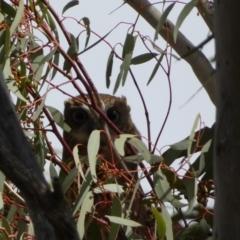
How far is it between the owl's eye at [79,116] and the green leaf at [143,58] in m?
1.55

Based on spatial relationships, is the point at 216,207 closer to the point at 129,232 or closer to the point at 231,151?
the point at 231,151

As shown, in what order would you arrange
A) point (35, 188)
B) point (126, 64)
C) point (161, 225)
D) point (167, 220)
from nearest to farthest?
point (35, 188) < point (161, 225) < point (167, 220) < point (126, 64)

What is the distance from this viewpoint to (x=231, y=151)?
45.2 inches

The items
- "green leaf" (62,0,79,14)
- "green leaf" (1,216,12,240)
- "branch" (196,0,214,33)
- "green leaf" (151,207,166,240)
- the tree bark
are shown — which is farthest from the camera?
"branch" (196,0,214,33)

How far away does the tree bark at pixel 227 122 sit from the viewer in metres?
1.12

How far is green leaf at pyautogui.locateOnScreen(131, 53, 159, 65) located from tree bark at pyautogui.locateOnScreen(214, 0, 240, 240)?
2.58 ft

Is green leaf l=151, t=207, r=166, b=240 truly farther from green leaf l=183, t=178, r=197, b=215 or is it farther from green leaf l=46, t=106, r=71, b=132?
green leaf l=46, t=106, r=71, b=132

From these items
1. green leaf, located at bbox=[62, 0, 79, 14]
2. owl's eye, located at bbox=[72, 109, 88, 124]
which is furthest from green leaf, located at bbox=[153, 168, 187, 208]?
owl's eye, located at bbox=[72, 109, 88, 124]

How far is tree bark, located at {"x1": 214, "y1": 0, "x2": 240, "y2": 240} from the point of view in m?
1.12

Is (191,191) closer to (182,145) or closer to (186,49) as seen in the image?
(182,145)

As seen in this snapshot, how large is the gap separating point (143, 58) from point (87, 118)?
158cm

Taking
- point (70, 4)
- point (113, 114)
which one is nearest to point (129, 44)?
point (70, 4)

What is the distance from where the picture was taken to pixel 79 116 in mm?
3543

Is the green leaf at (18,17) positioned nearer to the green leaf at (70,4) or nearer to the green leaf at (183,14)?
the green leaf at (70,4)
